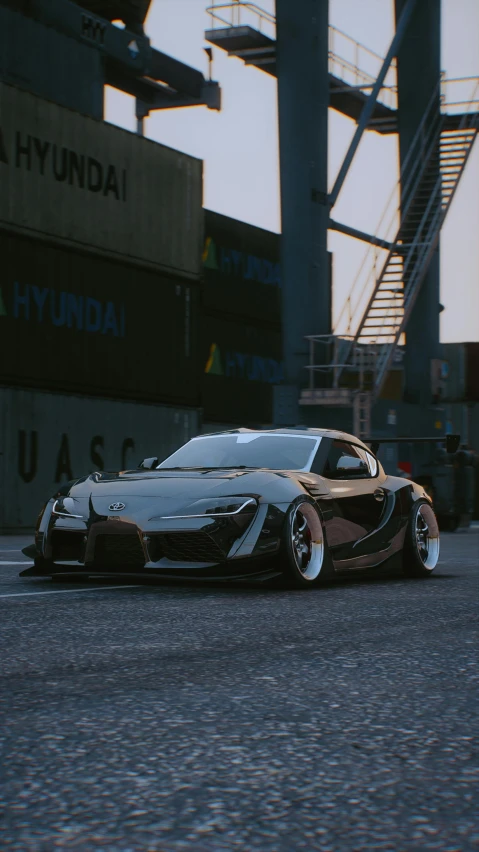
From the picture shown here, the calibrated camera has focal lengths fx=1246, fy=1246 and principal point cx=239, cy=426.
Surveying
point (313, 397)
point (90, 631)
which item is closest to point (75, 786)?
point (90, 631)

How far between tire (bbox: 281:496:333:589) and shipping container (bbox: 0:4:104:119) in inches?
784

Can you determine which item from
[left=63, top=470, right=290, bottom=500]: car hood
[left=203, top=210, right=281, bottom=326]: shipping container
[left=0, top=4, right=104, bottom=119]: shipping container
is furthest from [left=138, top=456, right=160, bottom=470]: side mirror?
[left=203, top=210, right=281, bottom=326]: shipping container

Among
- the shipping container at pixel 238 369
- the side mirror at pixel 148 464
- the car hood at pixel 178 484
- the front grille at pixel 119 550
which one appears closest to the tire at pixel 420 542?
the car hood at pixel 178 484

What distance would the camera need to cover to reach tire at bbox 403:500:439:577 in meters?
9.80

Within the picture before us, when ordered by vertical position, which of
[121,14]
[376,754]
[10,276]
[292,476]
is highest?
[121,14]

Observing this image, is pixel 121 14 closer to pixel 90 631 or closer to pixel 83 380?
pixel 83 380

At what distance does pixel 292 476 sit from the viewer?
8.49m

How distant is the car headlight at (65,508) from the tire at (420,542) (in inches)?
115

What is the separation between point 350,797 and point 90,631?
2.97 m

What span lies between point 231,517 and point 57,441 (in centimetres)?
1531

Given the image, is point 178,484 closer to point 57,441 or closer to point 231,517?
point 231,517

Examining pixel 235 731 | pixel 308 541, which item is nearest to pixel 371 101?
pixel 308 541

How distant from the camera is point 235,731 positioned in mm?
3408

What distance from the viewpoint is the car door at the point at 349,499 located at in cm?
877
